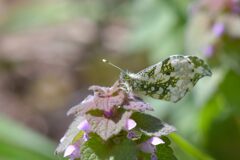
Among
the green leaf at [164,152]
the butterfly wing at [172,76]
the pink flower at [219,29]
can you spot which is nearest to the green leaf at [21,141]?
the pink flower at [219,29]

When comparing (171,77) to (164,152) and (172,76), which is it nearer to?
(172,76)

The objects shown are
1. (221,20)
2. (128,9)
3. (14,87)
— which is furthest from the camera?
(14,87)

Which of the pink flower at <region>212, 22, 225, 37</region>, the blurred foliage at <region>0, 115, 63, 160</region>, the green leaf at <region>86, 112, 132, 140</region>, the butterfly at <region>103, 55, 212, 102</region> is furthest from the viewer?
the blurred foliage at <region>0, 115, 63, 160</region>

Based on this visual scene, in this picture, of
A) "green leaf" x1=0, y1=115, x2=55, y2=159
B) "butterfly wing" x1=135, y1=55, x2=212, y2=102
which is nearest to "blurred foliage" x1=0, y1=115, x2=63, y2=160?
"green leaf" x1=0, y1=115, x2=55, y2=159

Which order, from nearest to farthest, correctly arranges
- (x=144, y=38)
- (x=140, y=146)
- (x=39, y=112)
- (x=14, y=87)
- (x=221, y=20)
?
1. (x=140, y=146)
2. (x=221, y=20)
3. (x=144, y=38)
4. (x=39, y=112)
5. (x=14, y=87)

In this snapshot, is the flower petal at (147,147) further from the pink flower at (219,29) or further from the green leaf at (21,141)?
the green leaf at (21,141)

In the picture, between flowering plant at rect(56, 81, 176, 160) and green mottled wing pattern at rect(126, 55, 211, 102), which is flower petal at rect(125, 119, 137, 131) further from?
green mottled wing pattern at rect(126, 55, 211, 102)

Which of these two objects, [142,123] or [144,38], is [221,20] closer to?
[144,38]

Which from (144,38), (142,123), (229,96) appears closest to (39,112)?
(144,38)
